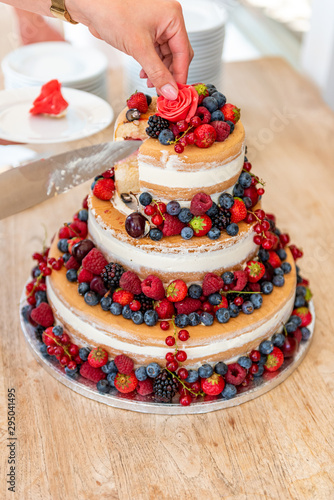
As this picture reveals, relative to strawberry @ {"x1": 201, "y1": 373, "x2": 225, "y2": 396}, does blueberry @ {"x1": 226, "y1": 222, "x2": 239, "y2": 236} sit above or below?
above

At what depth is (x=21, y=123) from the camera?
8.20 ft

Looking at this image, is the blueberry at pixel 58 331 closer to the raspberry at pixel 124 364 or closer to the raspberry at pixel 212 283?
the raspberry at pixel 124 364

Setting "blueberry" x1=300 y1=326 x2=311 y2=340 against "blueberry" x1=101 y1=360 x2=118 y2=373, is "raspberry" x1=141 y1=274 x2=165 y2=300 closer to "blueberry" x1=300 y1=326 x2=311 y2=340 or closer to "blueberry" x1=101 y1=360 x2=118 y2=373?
"blueberry" x1=101 y1=360 x2=118 y2=373

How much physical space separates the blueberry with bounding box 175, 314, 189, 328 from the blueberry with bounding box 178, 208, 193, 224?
10.9 inches

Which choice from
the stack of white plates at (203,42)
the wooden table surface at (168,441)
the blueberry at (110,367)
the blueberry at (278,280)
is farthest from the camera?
the stack of white plates at (203,42)

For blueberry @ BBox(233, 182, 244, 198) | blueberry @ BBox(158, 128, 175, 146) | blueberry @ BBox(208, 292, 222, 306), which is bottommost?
blueberry @ BBox(208, 292, 222, 306)

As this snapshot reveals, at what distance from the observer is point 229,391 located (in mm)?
1794

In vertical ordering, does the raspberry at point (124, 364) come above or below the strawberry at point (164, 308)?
below

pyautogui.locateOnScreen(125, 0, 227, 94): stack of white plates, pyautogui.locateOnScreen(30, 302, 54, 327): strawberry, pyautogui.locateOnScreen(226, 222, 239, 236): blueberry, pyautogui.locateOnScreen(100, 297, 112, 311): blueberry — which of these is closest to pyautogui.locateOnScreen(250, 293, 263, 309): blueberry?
pyautogui.locateOnScreen(226, 222, 239, 236): blueberry

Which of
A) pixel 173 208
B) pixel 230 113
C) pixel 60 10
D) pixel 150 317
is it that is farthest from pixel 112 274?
pixel 60 10

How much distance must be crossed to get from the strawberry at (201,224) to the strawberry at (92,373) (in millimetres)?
523

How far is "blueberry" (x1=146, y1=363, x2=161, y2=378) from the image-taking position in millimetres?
1752

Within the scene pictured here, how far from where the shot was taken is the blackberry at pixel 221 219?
1.75 meters

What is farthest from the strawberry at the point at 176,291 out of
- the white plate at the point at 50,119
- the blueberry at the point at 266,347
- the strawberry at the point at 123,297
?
the white plate at the point at 50,119
